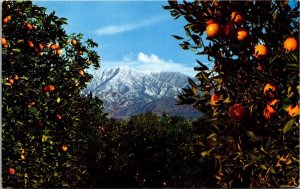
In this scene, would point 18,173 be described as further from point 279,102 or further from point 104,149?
point 104,149

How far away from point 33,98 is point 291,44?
3924 mm

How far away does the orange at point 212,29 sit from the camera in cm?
305

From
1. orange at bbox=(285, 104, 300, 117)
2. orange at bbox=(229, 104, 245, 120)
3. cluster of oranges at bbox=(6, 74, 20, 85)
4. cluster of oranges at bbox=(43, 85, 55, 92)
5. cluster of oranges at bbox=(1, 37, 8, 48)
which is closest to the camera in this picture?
orange at bbox=(285, 104, 300, 117)

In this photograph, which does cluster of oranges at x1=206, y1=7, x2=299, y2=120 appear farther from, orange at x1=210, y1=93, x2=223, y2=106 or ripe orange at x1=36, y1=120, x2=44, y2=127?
ripe orange at x1=36, y1=120, x2=44, y2=127

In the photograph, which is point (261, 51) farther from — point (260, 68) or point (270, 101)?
point (270, 101)

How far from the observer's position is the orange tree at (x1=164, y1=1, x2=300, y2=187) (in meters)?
2.87

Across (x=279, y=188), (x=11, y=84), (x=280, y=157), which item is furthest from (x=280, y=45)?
(x=11, y=84)

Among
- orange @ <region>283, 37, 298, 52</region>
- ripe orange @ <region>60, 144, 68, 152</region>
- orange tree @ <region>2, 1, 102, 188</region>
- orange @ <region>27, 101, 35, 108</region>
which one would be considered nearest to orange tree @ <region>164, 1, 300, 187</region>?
orange @ <region>283, 37, 298, 52</region>

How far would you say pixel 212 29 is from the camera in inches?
121

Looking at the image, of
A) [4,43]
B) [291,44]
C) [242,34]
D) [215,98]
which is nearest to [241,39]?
[242,34]

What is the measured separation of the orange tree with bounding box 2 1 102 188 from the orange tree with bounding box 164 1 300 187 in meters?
2.58

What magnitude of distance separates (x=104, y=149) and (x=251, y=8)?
11.5 m

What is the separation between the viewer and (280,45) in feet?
9.87

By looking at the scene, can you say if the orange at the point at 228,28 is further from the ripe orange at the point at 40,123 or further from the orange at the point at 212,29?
the ripe orange at the point at 40,123
